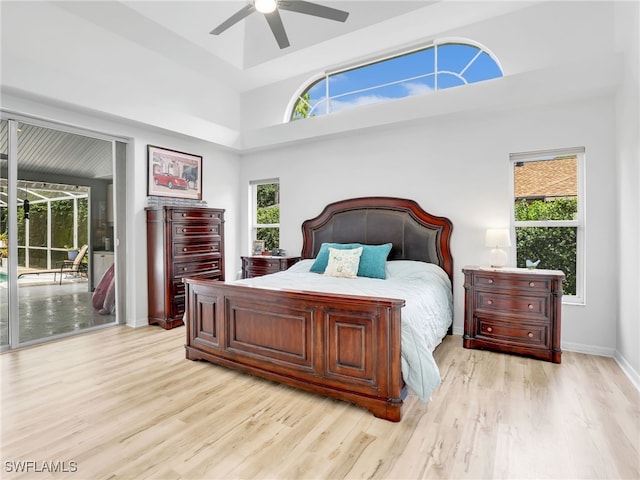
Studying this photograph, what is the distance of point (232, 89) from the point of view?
5438 mm

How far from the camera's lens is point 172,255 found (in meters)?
4.26

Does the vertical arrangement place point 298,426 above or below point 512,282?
below

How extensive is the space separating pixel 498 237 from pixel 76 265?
15.2ft

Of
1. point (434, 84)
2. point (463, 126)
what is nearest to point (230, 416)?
point (463, 126)

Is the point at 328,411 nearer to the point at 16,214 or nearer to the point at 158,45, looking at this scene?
the point at 16,214

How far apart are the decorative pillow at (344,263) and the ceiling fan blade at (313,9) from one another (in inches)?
87.8

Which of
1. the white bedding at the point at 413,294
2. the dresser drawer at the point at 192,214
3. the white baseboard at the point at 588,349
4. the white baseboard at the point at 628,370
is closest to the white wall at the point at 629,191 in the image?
the white baseboard at the point at 628,370

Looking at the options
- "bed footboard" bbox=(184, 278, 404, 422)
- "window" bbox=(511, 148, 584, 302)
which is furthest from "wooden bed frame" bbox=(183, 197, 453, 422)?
"window" bbox=(511, 148, 584, 302)

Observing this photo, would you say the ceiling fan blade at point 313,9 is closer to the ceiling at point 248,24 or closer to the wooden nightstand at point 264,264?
the ceiling at point 248,24

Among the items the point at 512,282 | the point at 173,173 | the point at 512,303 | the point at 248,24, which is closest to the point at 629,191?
the point at 512,282

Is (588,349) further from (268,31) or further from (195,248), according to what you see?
(268,31)

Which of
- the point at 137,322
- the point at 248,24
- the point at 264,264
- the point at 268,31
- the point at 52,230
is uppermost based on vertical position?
the point at 248,24

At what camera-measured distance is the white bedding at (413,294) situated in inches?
84.9

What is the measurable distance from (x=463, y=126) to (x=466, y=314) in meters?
2.13
